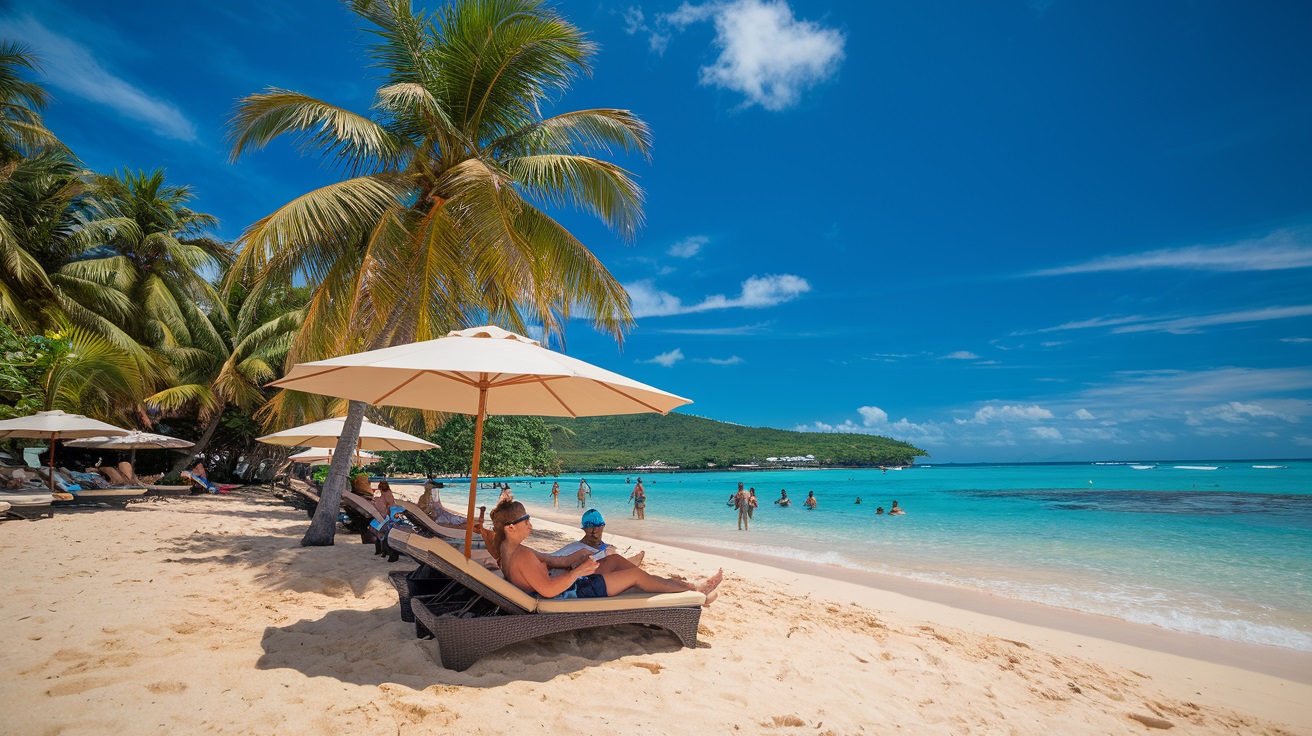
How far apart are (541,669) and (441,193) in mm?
A: 6529

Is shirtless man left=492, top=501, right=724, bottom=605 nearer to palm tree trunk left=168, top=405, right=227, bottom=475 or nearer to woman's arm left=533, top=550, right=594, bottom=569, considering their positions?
woman's arm left=533, top=550, right=594, bottom=569

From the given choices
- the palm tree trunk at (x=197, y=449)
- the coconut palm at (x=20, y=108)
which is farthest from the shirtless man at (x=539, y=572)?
the palm tree trunk at (x=197, y=449)

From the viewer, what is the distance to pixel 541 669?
3.33 metres

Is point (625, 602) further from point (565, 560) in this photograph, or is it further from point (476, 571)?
point (476, 571)

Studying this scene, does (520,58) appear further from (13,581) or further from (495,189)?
(13,581)

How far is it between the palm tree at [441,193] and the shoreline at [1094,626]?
5425mm

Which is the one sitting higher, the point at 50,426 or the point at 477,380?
the point at 477,380

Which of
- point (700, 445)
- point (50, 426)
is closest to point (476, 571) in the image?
Answer: point (50, 426)

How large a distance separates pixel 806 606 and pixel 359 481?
21.2 feet

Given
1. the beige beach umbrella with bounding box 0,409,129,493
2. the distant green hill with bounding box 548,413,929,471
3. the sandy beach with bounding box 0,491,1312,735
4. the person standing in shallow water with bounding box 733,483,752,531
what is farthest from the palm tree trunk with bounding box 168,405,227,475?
the distant green hill with bounding box 548,413,929,471

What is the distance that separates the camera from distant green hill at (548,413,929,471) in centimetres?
9431

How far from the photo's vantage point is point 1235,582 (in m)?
9.23

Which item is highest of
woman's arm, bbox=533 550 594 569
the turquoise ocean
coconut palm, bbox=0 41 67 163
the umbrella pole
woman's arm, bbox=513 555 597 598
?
coconut palm, bbox=0 41 67 163

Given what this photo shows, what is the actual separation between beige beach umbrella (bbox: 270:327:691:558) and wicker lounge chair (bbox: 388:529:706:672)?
0.30m
